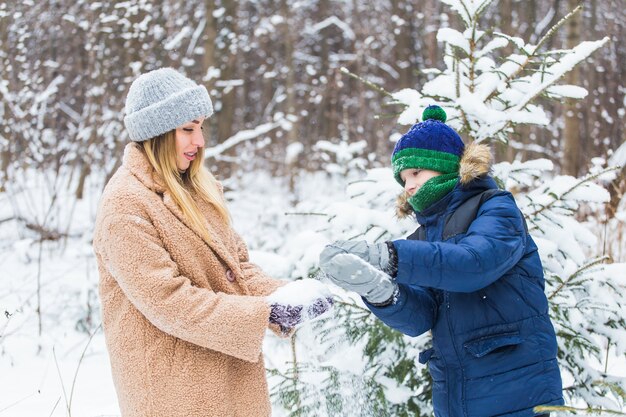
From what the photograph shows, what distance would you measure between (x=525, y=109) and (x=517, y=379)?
168 centimetres

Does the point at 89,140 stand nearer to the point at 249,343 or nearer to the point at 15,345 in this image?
the point at 15,345

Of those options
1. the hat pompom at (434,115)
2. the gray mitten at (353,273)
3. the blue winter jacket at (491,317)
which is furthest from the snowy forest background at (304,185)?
the gray mitten at (353,273)

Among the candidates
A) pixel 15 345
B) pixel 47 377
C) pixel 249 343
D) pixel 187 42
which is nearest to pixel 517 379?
pixel 249 343

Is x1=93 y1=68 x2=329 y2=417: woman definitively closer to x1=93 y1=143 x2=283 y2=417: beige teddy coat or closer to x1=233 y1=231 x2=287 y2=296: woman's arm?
x1=93 y1=143 x2=283 y2=417: beige teddy coat

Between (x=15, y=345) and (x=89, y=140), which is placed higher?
(x=89, y=140)

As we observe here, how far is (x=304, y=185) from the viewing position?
1525 cm

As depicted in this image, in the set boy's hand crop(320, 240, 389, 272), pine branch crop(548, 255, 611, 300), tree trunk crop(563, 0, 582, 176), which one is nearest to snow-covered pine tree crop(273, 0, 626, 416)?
pine branch crop(548, 255, 611, 300)

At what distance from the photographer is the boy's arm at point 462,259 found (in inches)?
69.4

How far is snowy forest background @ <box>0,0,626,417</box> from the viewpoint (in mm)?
3035

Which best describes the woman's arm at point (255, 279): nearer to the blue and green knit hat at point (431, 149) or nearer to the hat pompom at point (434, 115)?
the blue and green knit hat at point (431, 149)

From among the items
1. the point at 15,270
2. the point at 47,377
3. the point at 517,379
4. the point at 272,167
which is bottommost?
the point at 272,167

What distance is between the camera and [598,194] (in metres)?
2.93

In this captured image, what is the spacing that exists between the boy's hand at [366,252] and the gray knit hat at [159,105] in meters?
0.75

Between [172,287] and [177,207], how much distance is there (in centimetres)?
32
